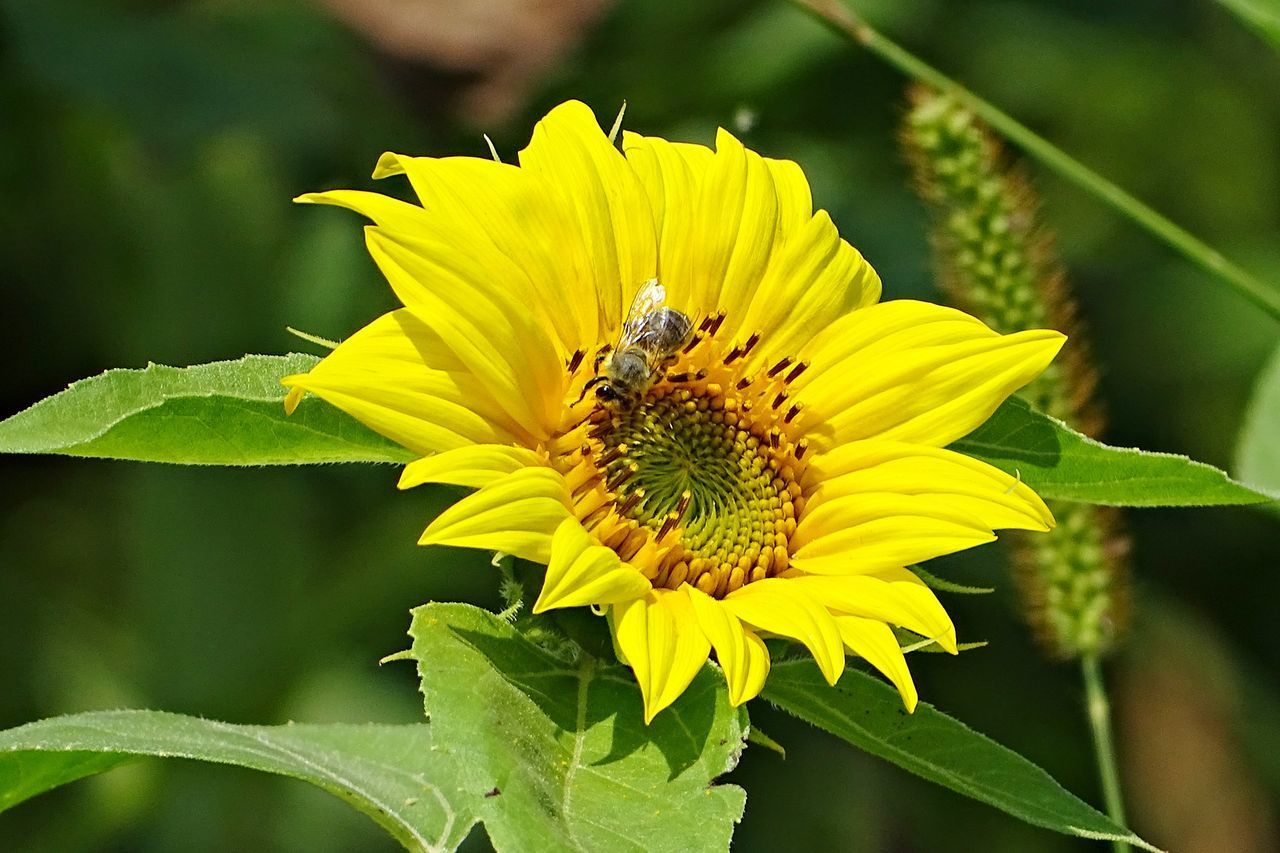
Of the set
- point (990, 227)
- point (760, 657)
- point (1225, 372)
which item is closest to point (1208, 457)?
point (1225, 372)

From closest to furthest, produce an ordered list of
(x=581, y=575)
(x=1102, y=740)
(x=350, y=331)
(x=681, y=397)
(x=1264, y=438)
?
1. (x=581, y=575)
2. (x=681, y=397)
3. (x=1102, y=740)
4. (x=1264, y=438)
5. (x=350, y=331)

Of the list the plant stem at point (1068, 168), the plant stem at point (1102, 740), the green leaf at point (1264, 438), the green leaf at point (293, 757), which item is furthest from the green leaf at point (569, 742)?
the green leaf at point (1264, 438)

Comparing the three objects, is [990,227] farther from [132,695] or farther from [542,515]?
[132,695]

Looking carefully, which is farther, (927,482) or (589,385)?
(589,385)

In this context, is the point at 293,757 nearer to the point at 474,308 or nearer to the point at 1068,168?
the point at 474,308

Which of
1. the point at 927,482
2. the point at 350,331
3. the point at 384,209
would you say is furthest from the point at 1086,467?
the point at 350,331

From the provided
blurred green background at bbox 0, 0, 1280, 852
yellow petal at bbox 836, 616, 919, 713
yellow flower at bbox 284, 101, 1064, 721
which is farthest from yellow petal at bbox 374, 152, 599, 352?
blurred green background at bbox 0, 0, 1280, 852
